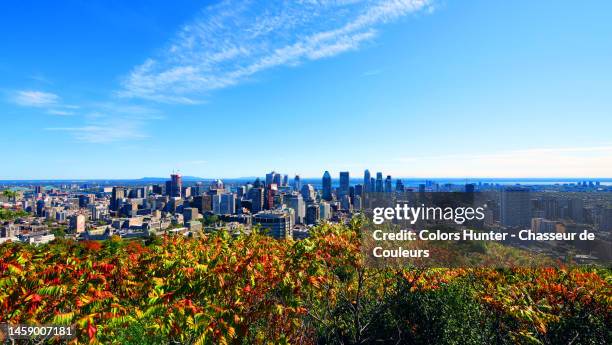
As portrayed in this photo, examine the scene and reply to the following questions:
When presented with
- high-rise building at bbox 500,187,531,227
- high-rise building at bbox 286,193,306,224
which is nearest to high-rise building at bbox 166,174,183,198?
high-rise building at bbox 286,193,306,224

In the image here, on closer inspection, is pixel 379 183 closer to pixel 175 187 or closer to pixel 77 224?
pixel 77 224

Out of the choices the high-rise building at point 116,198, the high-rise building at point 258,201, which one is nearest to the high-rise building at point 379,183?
the high-rise building at point 258,201

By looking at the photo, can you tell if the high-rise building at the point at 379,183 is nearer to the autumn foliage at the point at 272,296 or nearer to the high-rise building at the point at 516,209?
the autumn foliage at the point at 272,296

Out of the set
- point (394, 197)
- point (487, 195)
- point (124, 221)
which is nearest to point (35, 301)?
point (394, 197)

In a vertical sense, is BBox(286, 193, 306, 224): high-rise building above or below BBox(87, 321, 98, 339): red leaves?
below

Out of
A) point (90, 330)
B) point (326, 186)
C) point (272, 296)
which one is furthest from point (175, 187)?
point (90, 330)

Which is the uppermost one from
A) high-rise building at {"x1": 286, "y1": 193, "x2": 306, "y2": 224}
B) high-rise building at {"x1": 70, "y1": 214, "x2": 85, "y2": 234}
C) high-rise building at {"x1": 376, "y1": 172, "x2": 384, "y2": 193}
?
high-rise building at {"x1": 376, "y1": 172, "x2": 384, "y2": 193}

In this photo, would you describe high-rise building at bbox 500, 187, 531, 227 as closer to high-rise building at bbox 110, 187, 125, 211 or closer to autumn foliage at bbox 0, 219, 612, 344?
autumn foliage at bbox 0, 219, 612, 344

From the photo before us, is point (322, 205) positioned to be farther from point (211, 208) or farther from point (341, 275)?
point (341, 275)

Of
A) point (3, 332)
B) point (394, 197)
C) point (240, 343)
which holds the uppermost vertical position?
point (394, 197)
